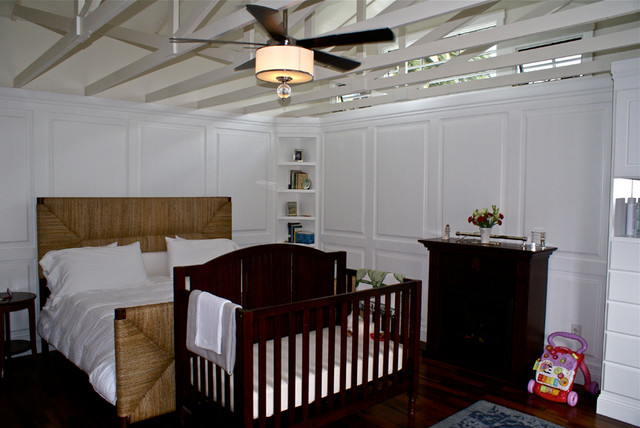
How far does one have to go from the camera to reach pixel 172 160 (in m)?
4.88

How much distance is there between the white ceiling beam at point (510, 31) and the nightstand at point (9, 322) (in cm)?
284

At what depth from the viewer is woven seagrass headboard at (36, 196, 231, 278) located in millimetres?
4055

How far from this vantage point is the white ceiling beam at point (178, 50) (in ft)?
7.72

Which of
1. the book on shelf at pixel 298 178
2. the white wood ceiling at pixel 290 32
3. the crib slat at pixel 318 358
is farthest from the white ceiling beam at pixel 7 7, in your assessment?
the crib slat at pixel 318 358

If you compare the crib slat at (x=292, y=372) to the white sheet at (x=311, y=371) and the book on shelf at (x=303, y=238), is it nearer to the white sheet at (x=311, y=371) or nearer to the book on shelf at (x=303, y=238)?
the white sheet at (x=311, y=371)

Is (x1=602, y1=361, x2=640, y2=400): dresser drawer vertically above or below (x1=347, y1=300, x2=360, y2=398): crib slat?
below

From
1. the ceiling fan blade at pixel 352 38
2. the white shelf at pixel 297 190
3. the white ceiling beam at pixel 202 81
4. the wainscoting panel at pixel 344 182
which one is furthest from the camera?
the white shelf at pixel 297 190

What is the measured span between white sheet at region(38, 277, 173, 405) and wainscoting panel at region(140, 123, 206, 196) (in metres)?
1.16

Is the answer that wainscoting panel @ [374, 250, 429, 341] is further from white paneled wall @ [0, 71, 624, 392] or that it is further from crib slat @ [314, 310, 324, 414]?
crib slat @ [314, 310, 324, 414]

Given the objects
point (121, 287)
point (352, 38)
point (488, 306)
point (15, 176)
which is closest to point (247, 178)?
point (121, 287)

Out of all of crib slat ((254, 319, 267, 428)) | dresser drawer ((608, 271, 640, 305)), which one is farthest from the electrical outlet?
crib slat ((254, 319, 267, 428))

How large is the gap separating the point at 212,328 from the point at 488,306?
7.89 feet

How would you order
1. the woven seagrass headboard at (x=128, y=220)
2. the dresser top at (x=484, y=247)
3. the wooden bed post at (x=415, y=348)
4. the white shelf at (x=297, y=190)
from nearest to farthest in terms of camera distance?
the wooden bed post at (x=415, y=348), the dresser top at (x=484, y=247), the woven seagrass headboard at (x=128, y=220), the white shelf at (x=297, y=190)

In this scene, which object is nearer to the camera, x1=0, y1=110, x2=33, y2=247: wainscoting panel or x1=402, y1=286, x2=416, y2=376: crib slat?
x1=402, y1=286, x2=416, y2=376: crib slat
